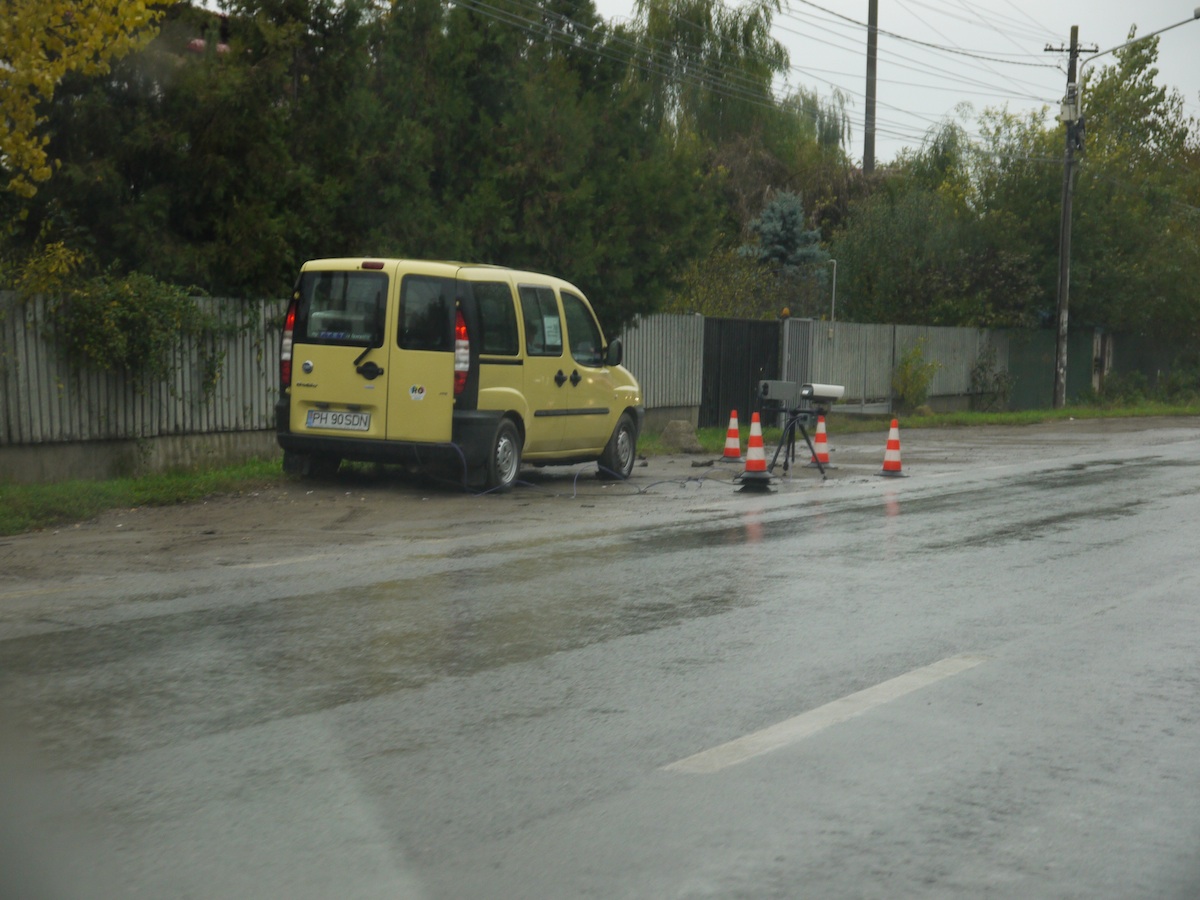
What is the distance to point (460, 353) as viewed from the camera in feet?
43.1

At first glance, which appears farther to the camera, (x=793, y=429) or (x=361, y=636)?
(x=793, y=429)

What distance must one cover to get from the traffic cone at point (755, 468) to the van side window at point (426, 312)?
3399 millimetres

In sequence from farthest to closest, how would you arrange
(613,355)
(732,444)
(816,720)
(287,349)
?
(732,444)
(613,355)
(287,349)
(816,720)

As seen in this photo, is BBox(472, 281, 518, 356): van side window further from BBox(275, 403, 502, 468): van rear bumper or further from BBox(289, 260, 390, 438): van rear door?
BBox(289, 260, 390, 438): van rear door

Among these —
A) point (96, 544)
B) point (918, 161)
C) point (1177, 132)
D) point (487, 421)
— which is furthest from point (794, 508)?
point (1177, 132)

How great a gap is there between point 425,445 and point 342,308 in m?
1.50

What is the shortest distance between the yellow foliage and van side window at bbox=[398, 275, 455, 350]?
316 cm

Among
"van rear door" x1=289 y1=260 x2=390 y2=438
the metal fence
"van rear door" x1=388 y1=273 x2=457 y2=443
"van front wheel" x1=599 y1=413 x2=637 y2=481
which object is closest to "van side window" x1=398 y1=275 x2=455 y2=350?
"van rear door" x1=388 y1=273 x2=457 y2=443

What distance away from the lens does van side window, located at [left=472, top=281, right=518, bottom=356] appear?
13383mm

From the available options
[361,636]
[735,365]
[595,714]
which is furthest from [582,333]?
[735,365]

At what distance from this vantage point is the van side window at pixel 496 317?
13.4 meters

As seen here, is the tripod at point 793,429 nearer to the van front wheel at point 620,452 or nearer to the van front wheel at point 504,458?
the van front wheel at point 620,452

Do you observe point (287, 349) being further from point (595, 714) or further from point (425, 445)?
point (595, 714)

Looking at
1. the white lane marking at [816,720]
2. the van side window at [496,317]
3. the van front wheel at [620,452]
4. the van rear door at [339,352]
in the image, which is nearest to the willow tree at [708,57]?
the van front wheel at [620,452]
